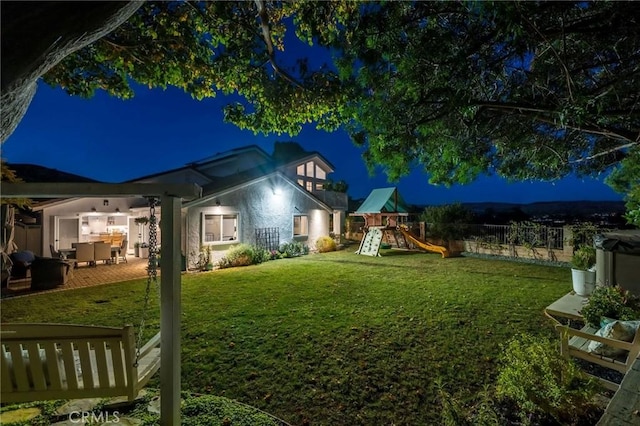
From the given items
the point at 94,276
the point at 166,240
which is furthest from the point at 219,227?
the point at 166,240

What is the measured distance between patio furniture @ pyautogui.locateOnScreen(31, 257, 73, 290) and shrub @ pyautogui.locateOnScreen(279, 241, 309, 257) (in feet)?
28.5

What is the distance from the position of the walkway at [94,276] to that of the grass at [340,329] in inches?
35.9

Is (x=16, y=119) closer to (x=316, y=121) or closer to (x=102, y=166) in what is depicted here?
(x=316, y=121)

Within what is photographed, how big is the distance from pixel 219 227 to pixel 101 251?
4.97 m

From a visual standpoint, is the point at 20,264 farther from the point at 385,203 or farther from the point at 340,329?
the point at 385,203

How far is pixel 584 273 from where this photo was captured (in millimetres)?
6359

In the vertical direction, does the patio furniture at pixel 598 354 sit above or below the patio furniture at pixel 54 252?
below

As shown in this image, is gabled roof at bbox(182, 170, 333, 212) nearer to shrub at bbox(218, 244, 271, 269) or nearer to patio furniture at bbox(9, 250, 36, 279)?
shrub at bbox(218, 244, 271, 269)

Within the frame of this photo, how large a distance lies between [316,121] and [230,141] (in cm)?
7121

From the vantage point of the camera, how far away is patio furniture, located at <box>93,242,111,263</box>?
11.5 metres

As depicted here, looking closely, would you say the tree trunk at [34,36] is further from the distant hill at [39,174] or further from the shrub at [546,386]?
the distant hill at [39,174]

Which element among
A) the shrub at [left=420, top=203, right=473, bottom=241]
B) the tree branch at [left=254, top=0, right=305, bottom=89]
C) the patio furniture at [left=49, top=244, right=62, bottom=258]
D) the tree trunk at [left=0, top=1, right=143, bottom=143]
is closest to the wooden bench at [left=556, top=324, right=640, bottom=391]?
the tree trunk at [left=0, top=1, right=143, bottom=143]

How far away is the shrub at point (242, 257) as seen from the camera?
1220 centimetres

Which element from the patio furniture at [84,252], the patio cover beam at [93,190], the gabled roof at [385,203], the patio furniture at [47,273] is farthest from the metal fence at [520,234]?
the patio furniture at [84,252]
